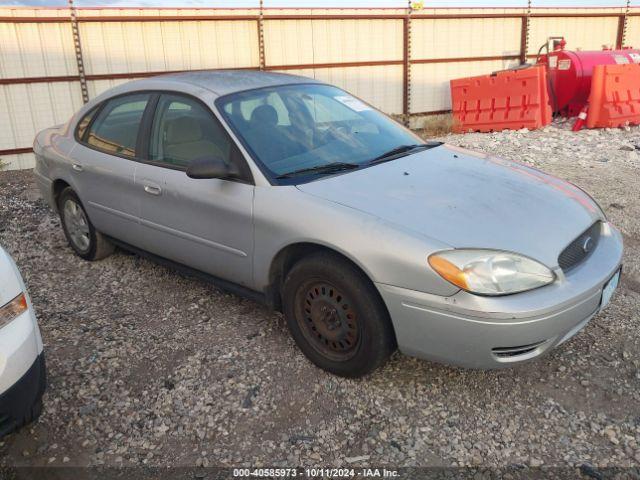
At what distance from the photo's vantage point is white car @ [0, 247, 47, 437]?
2.32 metres

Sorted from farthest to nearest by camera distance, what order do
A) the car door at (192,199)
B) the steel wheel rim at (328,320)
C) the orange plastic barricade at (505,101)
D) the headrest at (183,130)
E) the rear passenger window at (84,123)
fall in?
the orange plastic barricade at (505,101) < the rear passenger window at (84,123) < the headrest at (183,130) < the car door at (192,199) < the steel wheel rim at (328,320)

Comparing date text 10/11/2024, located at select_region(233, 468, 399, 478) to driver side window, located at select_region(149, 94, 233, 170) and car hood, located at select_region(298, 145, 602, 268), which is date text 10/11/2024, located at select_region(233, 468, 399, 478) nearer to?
car hood, located at select_region(298, 145, 602, 268)

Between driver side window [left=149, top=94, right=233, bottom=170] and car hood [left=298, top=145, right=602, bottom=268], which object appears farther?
driver side window [left=149, top=94, right=233, bottom=170]

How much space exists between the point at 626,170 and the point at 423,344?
618 centimetres

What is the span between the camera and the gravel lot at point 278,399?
258cm

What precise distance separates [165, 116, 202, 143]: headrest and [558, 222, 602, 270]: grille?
2272 mm

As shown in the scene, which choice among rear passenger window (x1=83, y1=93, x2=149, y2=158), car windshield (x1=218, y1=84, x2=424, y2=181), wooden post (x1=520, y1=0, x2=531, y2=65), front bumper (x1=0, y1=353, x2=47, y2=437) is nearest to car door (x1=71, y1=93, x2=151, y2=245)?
rear passenger window (x1=83, y1=93, x2=149, y2=158)

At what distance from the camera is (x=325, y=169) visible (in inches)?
129

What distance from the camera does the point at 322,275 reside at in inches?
114

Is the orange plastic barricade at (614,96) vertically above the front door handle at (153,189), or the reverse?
the front door handle at (153,189)

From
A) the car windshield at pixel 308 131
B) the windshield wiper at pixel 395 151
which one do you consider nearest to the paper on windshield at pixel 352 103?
the car windshield at pixel 308 131

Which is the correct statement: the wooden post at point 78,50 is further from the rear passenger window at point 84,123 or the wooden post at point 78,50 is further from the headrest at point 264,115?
the headrest at point 264,115

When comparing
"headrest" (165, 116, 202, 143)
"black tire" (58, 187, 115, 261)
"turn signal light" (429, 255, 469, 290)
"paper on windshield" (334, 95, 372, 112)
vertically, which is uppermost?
"paper on windshield" (334, 95, 372, 112)

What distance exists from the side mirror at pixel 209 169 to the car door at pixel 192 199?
101mm
